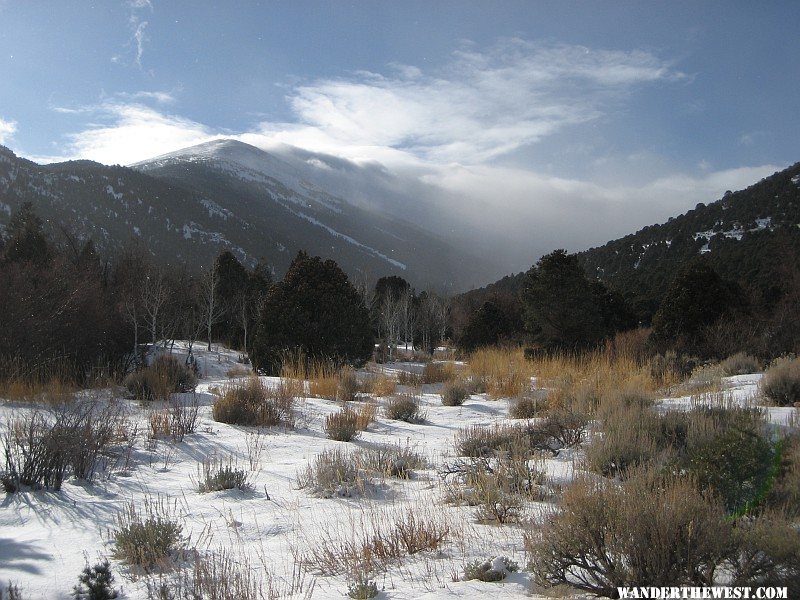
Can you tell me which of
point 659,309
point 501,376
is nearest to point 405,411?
point 501,376

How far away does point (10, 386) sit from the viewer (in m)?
6.84

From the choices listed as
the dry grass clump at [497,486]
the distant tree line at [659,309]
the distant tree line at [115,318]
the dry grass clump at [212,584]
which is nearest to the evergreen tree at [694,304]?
the distant tree line at [659,309]

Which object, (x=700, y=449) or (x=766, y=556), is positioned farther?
(x=700, y=449)

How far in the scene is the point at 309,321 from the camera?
513 inches

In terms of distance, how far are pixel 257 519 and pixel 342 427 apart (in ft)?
8.40

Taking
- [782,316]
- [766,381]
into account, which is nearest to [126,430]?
[766,381]

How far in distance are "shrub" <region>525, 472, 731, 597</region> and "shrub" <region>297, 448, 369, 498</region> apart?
5.67 ft

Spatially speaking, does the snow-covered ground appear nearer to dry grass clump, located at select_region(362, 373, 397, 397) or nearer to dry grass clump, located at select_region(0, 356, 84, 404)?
dry grass clump, located at select_region(0, 356, 84, 404)

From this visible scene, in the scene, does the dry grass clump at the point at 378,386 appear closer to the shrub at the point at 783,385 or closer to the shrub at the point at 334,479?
the shrub at the point at 334,479

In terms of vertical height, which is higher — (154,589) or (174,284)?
(174,284)

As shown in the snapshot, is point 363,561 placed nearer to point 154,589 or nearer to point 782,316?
point 154,589

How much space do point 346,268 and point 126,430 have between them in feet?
402

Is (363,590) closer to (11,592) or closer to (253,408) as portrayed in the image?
(11,592)

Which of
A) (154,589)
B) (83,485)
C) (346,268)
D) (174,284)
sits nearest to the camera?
(154,589)
